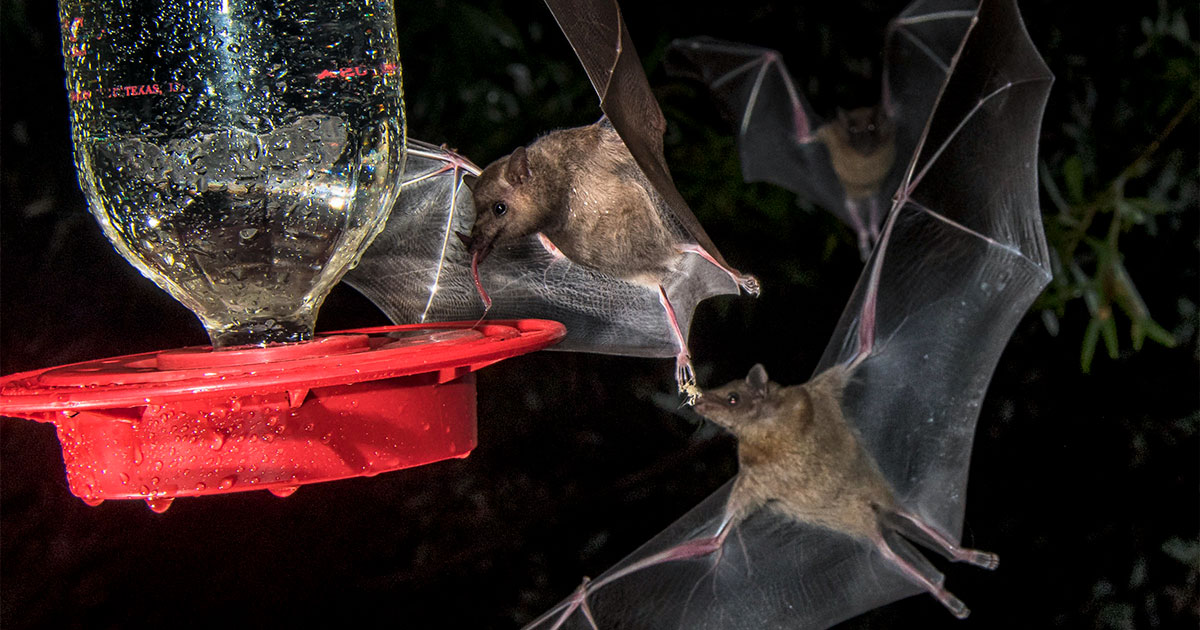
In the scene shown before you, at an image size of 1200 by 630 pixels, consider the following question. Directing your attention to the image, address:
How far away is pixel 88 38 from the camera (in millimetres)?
1155

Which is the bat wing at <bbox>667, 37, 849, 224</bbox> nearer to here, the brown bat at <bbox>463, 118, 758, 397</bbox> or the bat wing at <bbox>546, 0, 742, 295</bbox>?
the brown bat at <bbox>463, 118, 758, 397</bbox>

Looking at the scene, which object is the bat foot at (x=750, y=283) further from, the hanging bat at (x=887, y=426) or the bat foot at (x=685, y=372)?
the hanging bat at (x=887, y=426)

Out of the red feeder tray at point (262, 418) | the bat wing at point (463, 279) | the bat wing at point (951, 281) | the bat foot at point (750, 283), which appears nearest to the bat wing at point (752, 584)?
the bat wing at point (951, 281)

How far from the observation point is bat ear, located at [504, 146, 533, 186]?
4.91 feet

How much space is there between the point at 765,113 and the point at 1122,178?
802 mm

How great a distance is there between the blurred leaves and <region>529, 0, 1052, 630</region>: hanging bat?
419 millimetres

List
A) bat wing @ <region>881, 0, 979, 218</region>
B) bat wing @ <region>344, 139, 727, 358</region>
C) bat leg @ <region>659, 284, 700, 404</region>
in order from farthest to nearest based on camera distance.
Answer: bat wing @ <region>881, 0, 979, 218</region>, bat wing @ <region>344, 139, 727, 358</region>, bat leg @ <region>659, 284, 700, 404</region>

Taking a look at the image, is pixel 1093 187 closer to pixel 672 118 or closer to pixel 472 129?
pixel 672 118

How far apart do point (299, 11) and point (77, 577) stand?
1.45 metres

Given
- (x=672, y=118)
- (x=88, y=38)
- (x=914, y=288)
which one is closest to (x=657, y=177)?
(x=88, y=38)

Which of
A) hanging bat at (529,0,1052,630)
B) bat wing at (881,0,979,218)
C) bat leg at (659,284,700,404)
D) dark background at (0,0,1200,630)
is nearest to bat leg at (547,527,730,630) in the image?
hanging bat at (529,0,1052,630)

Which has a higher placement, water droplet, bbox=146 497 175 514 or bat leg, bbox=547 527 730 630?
water droplet, bbox=146 497 175 514

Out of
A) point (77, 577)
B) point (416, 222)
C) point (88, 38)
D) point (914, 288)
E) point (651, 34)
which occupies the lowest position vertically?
point (77, 577)

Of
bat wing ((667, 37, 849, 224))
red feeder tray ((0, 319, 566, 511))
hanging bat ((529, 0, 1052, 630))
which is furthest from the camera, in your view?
bat wing ((667, 37, 849, 224))
